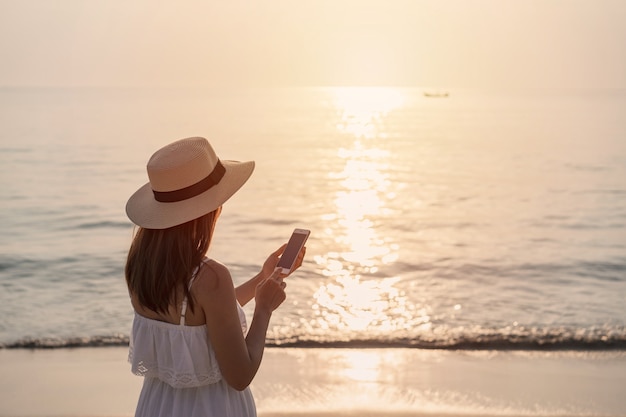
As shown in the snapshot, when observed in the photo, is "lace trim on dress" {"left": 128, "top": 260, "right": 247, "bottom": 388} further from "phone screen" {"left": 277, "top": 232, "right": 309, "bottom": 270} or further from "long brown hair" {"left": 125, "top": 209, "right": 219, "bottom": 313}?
"phone screen" {"left": 277, "top": 232, "right": 309, "bottom": 270}

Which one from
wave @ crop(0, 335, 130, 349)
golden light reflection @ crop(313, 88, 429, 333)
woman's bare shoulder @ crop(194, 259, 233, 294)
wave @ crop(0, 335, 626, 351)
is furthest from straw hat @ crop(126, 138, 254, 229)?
golden light reflection @ crop(313, 88, 429, 333)

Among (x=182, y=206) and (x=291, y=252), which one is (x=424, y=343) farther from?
(x=182, y=206)

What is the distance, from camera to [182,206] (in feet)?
8.97

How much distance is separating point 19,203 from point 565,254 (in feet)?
47.4

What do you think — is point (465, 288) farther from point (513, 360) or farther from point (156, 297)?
point (156, 297)

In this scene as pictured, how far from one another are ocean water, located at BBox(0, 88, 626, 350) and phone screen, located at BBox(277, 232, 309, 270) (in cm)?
555

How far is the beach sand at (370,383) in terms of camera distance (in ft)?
21.0

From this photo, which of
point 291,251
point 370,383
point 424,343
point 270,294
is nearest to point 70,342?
point 370,383

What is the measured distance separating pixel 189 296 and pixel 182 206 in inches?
11.3

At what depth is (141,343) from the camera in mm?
2916

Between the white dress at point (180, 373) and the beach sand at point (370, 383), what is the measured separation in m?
3.24

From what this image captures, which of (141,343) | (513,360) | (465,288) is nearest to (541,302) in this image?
(465,288)

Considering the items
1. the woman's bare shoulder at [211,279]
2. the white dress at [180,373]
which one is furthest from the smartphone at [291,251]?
the woman's bare shoulder at [211,279]

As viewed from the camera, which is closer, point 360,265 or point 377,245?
point 360,265
